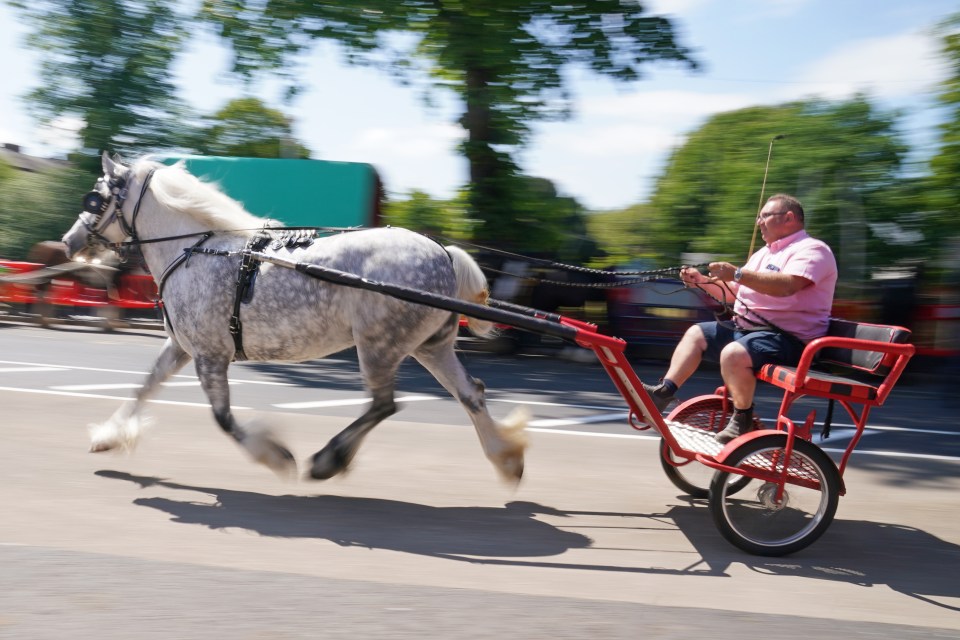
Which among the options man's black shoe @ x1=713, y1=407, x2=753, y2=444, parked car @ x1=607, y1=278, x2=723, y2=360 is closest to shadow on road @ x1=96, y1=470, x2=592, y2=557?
man's black shoe @ x1=713, y1=407, x2=753, y2=444

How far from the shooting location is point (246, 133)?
25.2 m

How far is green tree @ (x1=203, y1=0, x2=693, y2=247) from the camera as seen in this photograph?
608 inches

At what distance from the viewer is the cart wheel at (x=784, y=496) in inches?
188

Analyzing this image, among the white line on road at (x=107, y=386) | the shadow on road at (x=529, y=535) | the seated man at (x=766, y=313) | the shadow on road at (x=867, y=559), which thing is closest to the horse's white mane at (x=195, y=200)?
the shadow on road at (x=529, y=535)

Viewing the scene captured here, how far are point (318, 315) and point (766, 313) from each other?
2.57 metres

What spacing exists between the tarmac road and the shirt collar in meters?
1.62

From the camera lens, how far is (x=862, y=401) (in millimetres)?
4863

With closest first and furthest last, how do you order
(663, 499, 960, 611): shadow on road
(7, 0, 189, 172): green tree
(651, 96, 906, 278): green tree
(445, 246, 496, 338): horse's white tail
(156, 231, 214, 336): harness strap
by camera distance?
1. (663, 499, 960, 611): shadow on road
2. (445, 246, 496, 338): horse's white tail
3. (156, 231, 214, 336): harness strap
4. (651, 96, 906, 278): green tree
5. (7, 0, 189, 172): green tree

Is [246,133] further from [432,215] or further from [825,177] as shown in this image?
[825,177]

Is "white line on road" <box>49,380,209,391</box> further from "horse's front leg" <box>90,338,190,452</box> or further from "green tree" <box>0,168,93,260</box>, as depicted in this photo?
"green tree" <box>0,168,93,260</box>

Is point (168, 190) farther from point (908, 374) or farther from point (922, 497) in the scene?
point (908, 374)

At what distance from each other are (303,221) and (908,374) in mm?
9556

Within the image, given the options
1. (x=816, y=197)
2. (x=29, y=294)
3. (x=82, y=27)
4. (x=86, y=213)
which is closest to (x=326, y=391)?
(x=86, y=213)

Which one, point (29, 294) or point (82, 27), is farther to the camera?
point (82, 27)
